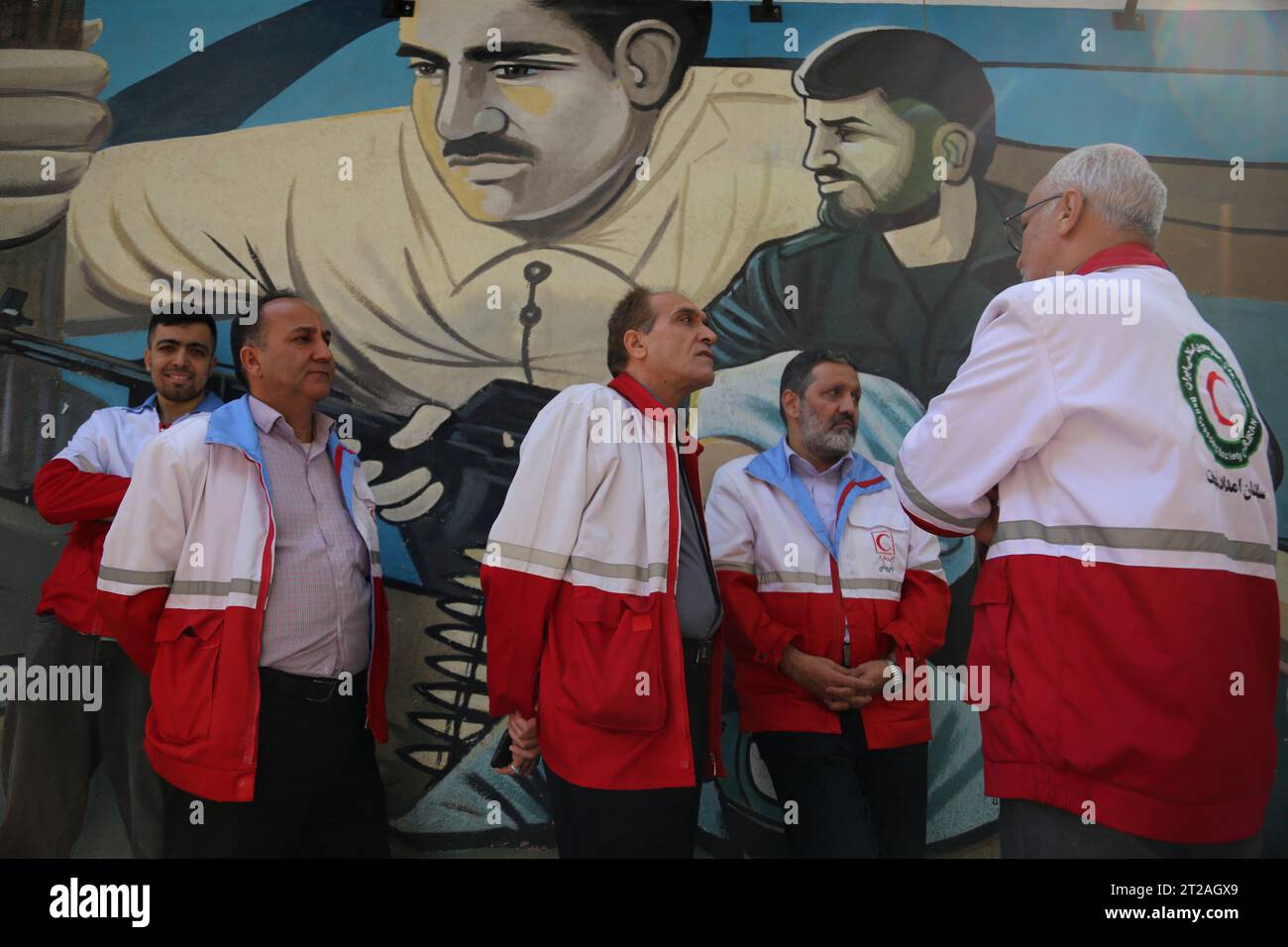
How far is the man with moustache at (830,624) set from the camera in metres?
3.76

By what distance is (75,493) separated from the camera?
12.7 ft

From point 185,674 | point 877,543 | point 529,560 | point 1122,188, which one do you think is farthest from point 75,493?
point 1122,188

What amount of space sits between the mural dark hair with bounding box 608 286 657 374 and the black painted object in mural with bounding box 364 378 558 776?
3.24 ft

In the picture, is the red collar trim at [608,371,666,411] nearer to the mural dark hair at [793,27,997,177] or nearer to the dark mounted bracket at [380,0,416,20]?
the mural dark hair at [793,27,997,177]

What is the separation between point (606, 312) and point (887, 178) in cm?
137

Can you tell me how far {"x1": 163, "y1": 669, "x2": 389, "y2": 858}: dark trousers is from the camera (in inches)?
124

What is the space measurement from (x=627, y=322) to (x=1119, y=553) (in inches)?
73.7

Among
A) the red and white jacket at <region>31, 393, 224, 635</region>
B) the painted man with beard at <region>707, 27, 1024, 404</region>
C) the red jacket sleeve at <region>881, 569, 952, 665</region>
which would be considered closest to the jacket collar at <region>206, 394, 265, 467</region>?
the red and white jacket at <region>31, 393, 224, 635</region>

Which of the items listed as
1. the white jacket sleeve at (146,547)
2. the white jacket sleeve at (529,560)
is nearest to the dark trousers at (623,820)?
the white jacket sleeve at (529,560)

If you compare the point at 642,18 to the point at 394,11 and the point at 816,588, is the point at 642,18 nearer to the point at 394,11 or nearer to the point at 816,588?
the point at 394,11

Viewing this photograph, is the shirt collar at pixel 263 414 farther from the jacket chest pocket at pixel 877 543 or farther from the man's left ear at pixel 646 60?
the man's left ear at pixel 646 60

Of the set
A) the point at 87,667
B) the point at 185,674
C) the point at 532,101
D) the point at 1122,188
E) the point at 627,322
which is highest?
the point at 532,101

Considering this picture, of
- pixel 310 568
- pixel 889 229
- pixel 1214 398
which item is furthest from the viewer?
pixel 889 229

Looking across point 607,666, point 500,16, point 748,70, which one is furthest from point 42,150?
point 607,666
